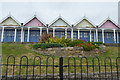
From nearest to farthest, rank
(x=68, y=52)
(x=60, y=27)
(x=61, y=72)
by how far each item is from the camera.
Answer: (x=61, y=72) < (x=68, y=52) < (x=60, y=27)

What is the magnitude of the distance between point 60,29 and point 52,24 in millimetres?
1565

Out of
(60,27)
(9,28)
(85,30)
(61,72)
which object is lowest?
(61,72)

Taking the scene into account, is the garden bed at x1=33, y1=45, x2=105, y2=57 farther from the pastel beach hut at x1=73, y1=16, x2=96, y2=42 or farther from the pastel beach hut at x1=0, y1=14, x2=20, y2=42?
the pastel beach hut at x1=0, y1=14, x2=20, y2=42

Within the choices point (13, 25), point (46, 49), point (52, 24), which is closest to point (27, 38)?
point (13, 25)

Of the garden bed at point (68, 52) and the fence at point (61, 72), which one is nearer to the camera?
the fence at point (61, 72)

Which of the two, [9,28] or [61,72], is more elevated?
[9,28]

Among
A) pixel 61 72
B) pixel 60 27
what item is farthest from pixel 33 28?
pixel 61 72

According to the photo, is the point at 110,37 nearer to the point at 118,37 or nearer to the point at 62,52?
the point at 118,37

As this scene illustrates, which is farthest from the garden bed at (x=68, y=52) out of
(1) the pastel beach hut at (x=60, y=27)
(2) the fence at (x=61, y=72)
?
(1) the pastel beach hut at (x=60, y=27)

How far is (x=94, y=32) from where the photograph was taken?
26.0 metres

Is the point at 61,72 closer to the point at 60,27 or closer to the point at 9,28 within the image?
the point at 60,27

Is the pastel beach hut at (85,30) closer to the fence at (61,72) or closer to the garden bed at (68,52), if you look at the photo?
the garden bed at (68,52)

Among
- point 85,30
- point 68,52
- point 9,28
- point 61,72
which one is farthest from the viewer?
point 85,30

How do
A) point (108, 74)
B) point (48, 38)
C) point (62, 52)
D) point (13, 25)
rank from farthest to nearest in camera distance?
→ point (13, 25), point (48, 38), point (62, 52), point (108, 74)
